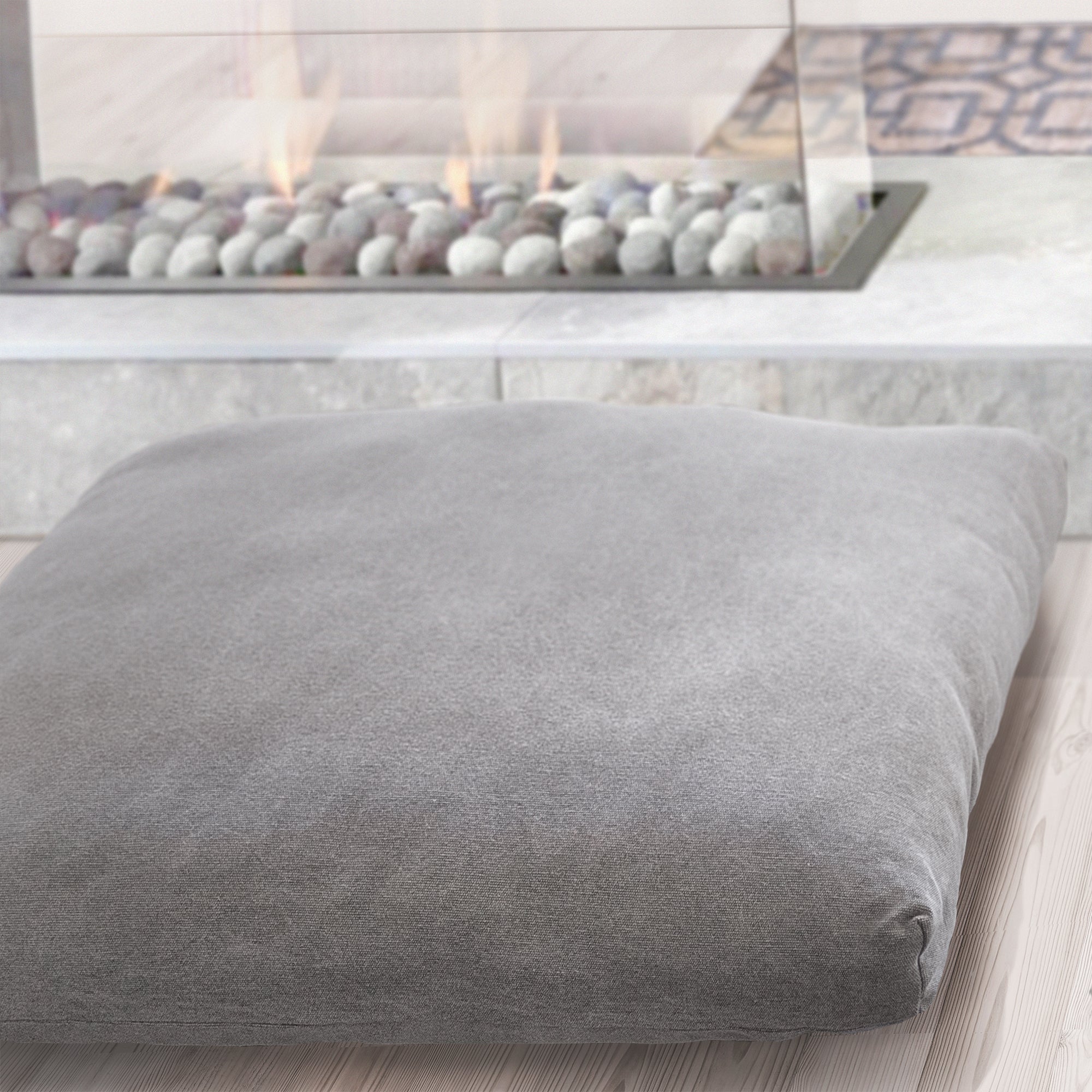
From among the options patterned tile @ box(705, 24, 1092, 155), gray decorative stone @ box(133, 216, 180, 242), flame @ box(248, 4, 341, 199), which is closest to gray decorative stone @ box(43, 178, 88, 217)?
gray decorative stone @ box(133, 216, 180, 242)

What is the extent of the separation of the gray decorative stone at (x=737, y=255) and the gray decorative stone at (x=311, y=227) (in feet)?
2.09

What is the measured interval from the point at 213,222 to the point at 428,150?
367 millimetres

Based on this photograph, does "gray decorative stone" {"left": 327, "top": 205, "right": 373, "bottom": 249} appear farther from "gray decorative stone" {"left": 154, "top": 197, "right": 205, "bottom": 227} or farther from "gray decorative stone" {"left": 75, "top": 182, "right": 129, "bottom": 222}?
"gray decorative stone" {"left": 75, "top": 182, "right": 129, "bottom": 222}

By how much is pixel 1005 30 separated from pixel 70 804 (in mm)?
2587

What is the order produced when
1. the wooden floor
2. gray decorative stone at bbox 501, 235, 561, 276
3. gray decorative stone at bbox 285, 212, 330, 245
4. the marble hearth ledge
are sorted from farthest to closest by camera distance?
gray decorative stone at bbox 285, 212, 330, 245
gray decorative stone at bbox 501, 235, 561, 276
the marble hearth ledge
the wooden floor

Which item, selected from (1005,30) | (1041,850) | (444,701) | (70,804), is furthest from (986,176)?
(70,804)

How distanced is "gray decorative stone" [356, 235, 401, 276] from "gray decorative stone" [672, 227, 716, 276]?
0.45 metres

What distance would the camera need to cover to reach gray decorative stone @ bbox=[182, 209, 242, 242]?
295cm

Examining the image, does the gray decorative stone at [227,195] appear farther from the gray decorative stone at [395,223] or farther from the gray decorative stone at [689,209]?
the gray decorative stone at [689,209]

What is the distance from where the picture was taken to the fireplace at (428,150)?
2.73 m

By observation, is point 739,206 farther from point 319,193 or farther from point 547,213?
point 319,193

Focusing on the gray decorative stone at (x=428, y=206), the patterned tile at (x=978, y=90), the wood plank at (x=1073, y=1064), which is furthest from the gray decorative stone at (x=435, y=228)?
the wood plank at (x=1073, y=1064)

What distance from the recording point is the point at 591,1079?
144 cm

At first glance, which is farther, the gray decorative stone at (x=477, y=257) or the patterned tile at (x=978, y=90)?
the patterned tile at (x=978, y=90)
